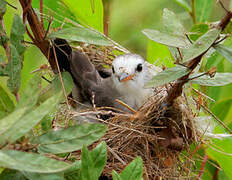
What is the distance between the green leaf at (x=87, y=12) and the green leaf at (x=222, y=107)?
2.10ft

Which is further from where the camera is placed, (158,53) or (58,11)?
(158,53)

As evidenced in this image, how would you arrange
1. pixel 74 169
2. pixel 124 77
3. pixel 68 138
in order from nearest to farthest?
1. pixel 68 138
2. pixel 74 169
3. pixel 124 77

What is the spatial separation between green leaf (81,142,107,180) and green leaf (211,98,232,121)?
1.01m

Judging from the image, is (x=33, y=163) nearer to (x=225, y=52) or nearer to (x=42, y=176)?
(x=42, y=176)

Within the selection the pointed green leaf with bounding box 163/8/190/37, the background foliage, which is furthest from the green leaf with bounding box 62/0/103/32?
the pointed green leaf with bounding box 163/8/190/37

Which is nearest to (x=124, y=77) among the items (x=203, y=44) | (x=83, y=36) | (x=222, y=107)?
(x=222, y=107)

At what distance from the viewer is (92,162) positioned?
900 mm

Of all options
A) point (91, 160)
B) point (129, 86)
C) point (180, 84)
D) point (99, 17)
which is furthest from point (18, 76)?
point (129, 86)

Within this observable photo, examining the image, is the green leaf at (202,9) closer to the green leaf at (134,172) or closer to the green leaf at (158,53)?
the green leaf at (158,53)

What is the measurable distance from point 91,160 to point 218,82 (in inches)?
16.7

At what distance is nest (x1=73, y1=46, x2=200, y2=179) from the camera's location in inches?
59.5

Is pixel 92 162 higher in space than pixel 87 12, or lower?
lower

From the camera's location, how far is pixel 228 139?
59.7 inches

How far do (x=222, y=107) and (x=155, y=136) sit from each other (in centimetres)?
48
